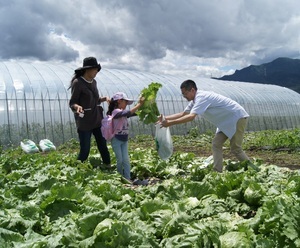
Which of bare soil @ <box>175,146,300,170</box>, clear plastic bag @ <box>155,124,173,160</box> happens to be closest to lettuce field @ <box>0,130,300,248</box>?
clear plastic bag @ <box>155,124,173,160</box>

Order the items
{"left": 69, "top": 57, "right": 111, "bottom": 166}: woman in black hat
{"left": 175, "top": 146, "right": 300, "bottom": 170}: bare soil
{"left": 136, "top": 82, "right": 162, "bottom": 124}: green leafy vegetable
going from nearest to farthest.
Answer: {"left": 69, "top": 57, "right": 111, "bottom": 166}: woman in black hat < {"left": 136, "top": 82, "right": 162, "bottom": 124}: green leafy vegetable < {"left": 175, "top": 146, "right": 300, "bottom": 170}: bare soil

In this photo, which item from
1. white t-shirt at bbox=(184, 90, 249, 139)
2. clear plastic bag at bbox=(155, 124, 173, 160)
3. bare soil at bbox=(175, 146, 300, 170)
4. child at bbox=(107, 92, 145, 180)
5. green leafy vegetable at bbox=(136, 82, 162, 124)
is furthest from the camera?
bare soil at bbox=(175, 146, 300, 170)

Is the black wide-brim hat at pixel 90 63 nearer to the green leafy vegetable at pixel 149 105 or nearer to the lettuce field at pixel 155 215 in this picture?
the green leafy vegetable at pixel 149 105

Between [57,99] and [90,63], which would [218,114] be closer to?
[90,63]

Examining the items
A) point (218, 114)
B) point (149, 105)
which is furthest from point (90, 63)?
point (218, 114)

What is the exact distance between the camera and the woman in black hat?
7301 mm

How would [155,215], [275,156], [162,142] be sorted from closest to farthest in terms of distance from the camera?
[155,215], [162,142], [275,156]

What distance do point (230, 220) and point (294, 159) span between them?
825 centimetres

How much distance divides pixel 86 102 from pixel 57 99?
11690 mm

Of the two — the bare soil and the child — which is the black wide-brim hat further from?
the bare soil

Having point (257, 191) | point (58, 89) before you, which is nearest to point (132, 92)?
point (58, 89)

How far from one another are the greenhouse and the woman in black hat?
532cm

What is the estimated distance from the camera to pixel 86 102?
755 centimetres

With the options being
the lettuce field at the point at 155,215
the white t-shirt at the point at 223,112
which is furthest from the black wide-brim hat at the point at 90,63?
the lettuce field at the point at 155,215
